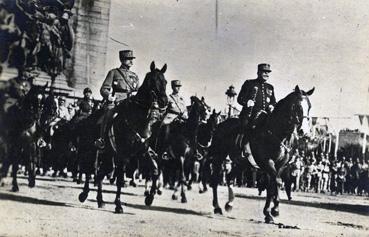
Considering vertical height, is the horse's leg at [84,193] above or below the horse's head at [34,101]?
below

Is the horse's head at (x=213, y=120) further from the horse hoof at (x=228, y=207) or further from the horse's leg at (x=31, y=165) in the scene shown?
the horse's leg at (x=31, y=165)

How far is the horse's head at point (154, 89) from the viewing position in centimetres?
973

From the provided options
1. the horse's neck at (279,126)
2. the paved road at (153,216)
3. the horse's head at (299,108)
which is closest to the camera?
the paved road at (153,216)

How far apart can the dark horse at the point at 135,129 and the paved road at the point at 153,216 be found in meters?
0.35

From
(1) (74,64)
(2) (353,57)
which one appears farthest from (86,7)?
(2) (353,57)

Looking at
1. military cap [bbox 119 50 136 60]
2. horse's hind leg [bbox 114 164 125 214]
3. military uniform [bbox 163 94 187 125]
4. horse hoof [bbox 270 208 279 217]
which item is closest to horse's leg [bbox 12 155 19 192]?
horse's hind leg [bbox 114 164 125 214]

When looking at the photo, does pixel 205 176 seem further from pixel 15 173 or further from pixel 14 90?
pixel 14 90

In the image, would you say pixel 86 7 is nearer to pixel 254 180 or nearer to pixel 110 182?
pixel 110 182

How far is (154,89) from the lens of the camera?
31.9 feet

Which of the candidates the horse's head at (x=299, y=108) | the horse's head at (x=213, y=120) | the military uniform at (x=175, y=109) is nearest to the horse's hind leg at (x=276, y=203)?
the horse's head at (x=299, y=108)

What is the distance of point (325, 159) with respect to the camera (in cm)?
1302

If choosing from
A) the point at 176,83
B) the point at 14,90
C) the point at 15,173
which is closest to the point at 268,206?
the point at 176,83

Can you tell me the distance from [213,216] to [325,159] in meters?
3.39

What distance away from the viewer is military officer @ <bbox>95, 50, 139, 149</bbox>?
10258 millimetres
